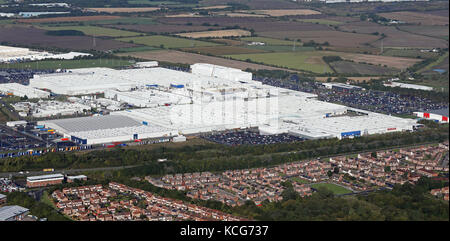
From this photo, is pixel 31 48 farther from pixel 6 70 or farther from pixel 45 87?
pixel 45 87

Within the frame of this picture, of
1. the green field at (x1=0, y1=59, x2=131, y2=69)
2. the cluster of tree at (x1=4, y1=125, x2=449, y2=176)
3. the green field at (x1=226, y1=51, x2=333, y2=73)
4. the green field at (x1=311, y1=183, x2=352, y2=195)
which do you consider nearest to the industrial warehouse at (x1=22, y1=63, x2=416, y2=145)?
the cluster of tree at (x1=4, y1=125, x2=449, y2=176)

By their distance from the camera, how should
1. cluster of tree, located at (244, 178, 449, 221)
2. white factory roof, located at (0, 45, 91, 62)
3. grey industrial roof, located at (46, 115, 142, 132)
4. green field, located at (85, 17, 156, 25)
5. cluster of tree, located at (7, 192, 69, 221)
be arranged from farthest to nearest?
green field, located at (85, 17, 156, 25) → white factory roof, located at (0, 45, 91, 62) → grey industrial roof, located at (46, 115, 142, 132) → cluster of tree, located at (7, 192, 69, 221) → cluster of tree, located at (244, 178, 449, 221)

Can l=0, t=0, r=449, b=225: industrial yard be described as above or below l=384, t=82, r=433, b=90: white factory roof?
above

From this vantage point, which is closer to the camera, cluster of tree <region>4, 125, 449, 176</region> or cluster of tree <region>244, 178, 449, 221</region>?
cluster of tree <region>244, 178, 449, 221</region>

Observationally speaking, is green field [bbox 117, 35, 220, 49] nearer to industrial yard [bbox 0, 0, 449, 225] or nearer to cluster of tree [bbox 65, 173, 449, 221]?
industrial yard [bbox 0, 0, 449, 225]

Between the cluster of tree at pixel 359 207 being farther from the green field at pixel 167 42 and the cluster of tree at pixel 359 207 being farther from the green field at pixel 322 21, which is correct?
the green field at pixel 322 21

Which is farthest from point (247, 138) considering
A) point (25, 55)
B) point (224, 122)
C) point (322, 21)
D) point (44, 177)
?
point (322, 21)
